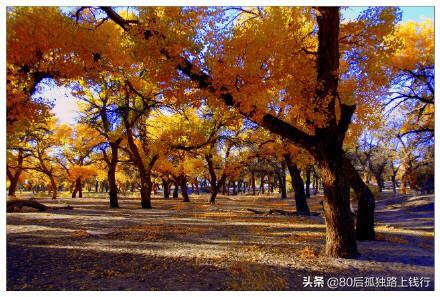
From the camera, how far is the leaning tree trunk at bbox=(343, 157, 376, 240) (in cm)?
1148

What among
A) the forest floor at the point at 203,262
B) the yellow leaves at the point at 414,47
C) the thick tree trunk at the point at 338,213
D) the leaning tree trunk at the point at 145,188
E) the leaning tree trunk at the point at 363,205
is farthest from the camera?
the leaning tree trunk at the point at 145,188

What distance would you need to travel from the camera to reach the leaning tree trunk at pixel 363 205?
37.7 feet

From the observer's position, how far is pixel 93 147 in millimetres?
27797

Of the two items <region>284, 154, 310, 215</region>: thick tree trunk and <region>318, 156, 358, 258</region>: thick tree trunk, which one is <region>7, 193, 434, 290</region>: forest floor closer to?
<region>318, 156, 358, 258</region>: thick tree trunk

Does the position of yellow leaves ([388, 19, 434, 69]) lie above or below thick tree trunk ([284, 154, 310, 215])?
above

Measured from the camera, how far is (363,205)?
11711 millimetres

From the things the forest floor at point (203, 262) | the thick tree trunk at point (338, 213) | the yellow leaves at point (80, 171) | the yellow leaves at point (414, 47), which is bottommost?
the forest floor at point (203, 262)

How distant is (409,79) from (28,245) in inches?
697

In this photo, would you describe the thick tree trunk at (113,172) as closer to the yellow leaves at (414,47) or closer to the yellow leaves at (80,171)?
the yellow leaves at (80,171)

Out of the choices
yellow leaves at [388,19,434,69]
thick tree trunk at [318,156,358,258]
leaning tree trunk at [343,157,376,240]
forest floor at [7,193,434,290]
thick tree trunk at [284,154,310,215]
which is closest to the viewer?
forest floor at [7,193,434,290]

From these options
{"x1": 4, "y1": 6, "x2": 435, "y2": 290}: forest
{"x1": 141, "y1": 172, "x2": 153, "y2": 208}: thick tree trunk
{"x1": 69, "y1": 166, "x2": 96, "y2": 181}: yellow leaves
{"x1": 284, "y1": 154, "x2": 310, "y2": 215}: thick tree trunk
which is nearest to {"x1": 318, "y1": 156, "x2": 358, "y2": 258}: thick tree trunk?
{"x1": 4, "y1": 6, "x2": 435, "y2": 290}: forest

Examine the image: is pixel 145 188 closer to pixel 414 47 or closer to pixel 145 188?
pixel 145 188

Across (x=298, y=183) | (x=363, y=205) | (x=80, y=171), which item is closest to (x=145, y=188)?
(x=298, y=183)

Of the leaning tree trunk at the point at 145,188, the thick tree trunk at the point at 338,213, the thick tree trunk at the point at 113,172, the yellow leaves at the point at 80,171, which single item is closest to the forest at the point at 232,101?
the thick tree trunk at the point at 338,213
